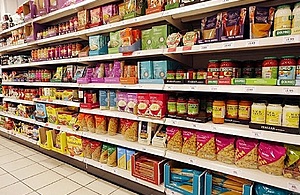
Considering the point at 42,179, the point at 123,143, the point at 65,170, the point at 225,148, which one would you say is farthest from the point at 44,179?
the point at 225,148

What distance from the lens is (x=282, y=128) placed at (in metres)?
1.22

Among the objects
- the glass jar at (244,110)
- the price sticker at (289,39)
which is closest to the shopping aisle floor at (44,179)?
the glass jar at (244,110)

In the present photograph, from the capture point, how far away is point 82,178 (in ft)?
7.97

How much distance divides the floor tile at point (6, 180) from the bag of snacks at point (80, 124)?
0.97 meters

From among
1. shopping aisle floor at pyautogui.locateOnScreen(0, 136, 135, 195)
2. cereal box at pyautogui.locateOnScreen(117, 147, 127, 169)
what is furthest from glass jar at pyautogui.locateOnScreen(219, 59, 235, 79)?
shopping aisle floor at pyautogui.locateOnScreen(0, 136, 135, 195)

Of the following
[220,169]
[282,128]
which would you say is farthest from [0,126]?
[282,128]

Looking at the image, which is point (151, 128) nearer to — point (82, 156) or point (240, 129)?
point (240, 129)

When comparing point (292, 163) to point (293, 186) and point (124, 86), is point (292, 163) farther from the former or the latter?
point (124, 86)

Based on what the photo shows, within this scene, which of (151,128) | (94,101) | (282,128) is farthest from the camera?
(94,101)

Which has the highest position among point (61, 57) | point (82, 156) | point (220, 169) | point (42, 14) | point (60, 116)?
point (42, 14)

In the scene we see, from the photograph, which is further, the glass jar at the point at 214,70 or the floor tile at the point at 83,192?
the floor tile at the point at 83,192

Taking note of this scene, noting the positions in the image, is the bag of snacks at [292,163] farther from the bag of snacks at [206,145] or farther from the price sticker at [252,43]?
the price sticker at [252,43]

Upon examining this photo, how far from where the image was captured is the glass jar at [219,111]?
148 centimetres

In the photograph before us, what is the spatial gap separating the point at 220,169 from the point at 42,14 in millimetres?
2962
